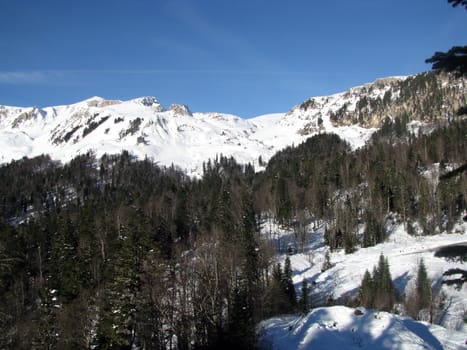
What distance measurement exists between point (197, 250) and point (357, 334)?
20762 mm

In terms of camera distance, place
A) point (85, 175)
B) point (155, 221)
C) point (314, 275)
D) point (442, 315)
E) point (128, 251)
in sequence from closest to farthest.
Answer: point (128, 251), point (442, 315), point (314, 275), point (155, 221), point (85, 175)

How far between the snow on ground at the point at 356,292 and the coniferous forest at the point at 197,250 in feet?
9.06

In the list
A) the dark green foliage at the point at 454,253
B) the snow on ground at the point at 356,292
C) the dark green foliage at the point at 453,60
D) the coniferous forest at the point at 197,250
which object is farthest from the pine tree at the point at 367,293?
the dark green foliage at the point at 453,60

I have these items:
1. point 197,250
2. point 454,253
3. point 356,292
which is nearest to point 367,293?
point 356,292

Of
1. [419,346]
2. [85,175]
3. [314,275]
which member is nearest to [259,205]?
[314,275]

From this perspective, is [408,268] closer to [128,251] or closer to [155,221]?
[128,251]

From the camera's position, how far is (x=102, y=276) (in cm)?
5472

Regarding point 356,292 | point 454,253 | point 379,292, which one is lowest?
point 356,292

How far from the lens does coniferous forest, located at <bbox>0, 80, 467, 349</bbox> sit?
1099 inches

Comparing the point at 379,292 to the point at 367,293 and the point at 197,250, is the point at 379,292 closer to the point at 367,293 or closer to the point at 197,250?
the point at 367,293

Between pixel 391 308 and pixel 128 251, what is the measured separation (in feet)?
96.8

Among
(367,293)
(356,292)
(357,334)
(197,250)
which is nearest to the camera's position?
(357,334)

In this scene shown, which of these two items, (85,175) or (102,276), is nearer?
(102,276)

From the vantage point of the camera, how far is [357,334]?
21.5m
